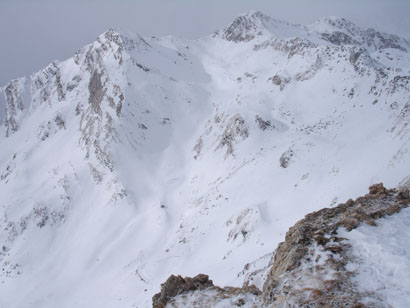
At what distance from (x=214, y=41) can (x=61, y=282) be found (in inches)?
3134

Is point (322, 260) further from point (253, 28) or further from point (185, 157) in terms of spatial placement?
point (253, 28)

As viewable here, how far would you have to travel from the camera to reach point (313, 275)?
9.95 meters

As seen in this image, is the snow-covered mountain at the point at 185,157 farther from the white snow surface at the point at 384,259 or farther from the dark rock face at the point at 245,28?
the white snow surface at the point at 384,259

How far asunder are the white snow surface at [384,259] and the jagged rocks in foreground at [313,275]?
19 centimetres

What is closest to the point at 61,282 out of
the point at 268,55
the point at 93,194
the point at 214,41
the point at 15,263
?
the point at 15,263

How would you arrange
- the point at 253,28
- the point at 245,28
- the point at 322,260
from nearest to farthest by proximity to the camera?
the point at 322,260
the point at 253,28
the point at 245,28

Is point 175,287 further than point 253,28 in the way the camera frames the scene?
No

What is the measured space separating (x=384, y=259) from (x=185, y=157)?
54.8 meters

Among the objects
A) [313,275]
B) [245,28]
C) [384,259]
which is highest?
[245,28]

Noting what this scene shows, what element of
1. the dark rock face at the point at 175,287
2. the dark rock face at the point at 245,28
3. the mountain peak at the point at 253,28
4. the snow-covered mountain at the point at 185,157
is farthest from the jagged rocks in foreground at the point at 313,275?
the dark rock face at the point at 245,28

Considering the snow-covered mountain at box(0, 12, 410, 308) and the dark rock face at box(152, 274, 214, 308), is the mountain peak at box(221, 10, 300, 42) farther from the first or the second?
the dark rock face at box(152, 274, 214, 308)

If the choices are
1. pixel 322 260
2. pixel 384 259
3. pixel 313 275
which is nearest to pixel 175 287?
pixel 313 275

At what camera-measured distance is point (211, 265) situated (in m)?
31.2

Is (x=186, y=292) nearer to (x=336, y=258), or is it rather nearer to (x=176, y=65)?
(x=336, y=258)
